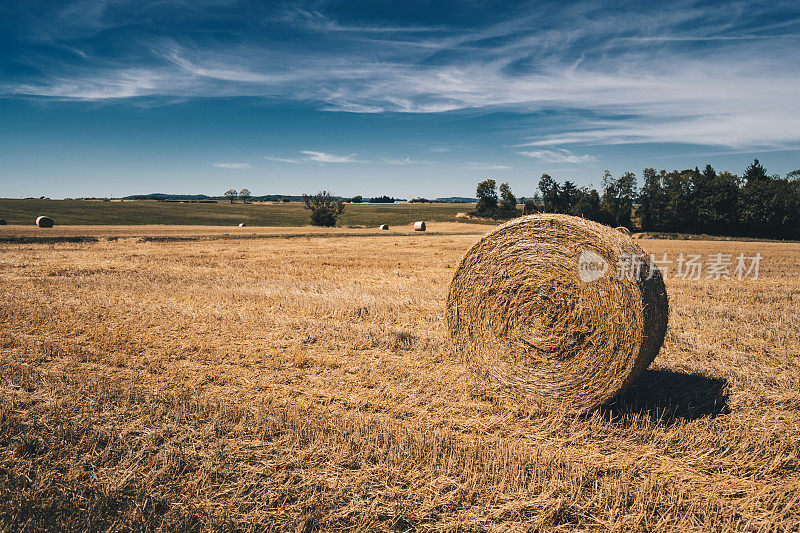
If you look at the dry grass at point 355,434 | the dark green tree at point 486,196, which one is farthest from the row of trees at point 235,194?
the dry grass at point 355,434

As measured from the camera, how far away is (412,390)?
5.66 m

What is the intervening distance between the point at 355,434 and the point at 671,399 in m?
3.79

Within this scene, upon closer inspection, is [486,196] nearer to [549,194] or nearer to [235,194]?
[549,194]

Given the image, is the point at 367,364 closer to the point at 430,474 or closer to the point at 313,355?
the point at 313,355

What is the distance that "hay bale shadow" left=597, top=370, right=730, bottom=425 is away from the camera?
5027mm

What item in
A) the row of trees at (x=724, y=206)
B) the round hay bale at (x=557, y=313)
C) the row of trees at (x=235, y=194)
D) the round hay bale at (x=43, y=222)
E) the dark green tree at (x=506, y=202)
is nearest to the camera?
the round hay bale at (x=557, y=313)

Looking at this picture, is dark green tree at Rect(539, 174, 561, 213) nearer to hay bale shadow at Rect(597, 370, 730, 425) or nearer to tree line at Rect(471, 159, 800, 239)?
tree line at Rect(471, 159, 800, 239)

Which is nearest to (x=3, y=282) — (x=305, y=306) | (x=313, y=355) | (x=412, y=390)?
(x=305, y=306)

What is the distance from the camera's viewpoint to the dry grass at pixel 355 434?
3457mm

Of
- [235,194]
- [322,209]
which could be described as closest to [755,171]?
[322,209]

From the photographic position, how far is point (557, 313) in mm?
5332

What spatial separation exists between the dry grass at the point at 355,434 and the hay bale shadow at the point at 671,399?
28 mm

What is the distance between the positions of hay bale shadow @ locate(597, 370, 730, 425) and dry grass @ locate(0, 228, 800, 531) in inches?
1.1

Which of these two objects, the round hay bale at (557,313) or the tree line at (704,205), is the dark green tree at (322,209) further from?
the round hay bale at (557,313)
